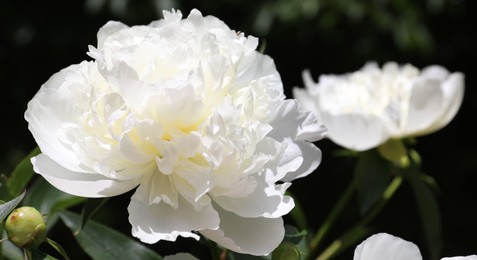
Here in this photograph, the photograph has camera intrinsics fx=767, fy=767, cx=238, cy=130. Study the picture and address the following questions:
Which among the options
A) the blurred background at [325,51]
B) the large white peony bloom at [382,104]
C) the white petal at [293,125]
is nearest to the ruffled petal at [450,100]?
the large white peony bloom at [382,104]

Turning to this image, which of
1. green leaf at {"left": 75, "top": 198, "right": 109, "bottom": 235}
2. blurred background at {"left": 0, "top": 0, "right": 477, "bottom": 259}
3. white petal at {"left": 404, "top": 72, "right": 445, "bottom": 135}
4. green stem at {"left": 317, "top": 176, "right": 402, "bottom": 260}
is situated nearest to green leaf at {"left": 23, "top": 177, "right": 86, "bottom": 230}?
green leaf at {"left": 75, "top": 198, "right": 109, "bottom": 235}

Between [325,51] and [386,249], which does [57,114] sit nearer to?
[386,249]

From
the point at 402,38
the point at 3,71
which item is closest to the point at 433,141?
the point at 402,38

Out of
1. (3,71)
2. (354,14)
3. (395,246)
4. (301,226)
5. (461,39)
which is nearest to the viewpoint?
(395,246)

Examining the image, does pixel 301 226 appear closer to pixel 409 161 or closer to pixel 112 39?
pixel 409 161

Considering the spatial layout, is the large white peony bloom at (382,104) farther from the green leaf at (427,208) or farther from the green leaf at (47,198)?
the green leaf at (47,198)

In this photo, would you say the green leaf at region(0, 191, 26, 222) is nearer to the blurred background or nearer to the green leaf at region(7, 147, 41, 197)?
the green leaf at region(7, 147, 41, 197)
